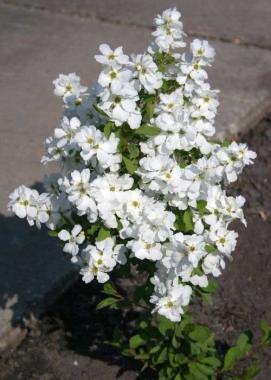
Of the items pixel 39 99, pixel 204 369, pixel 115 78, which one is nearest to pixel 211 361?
pixel 204 369

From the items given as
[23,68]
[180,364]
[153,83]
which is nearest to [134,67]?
[153,83]

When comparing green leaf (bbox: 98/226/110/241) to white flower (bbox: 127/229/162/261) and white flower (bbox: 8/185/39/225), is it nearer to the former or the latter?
white flower (bbox: 127/229/162/261)

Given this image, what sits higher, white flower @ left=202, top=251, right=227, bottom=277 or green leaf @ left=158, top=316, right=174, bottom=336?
white flower @ left=202, top=251, right=227, bottom=277

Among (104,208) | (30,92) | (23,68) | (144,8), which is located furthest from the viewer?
(144,8)

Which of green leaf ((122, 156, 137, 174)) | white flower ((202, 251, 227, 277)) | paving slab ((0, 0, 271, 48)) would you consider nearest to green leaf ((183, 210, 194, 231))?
white flower ((202, 251, 227, 277))

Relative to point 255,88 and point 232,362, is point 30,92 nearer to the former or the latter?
point 255,88

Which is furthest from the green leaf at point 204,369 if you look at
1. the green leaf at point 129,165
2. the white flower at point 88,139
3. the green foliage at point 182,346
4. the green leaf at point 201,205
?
the white flower at point 88,139

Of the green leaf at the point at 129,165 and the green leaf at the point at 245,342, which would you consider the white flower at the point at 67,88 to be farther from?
the green leaf at the point at 245,342
